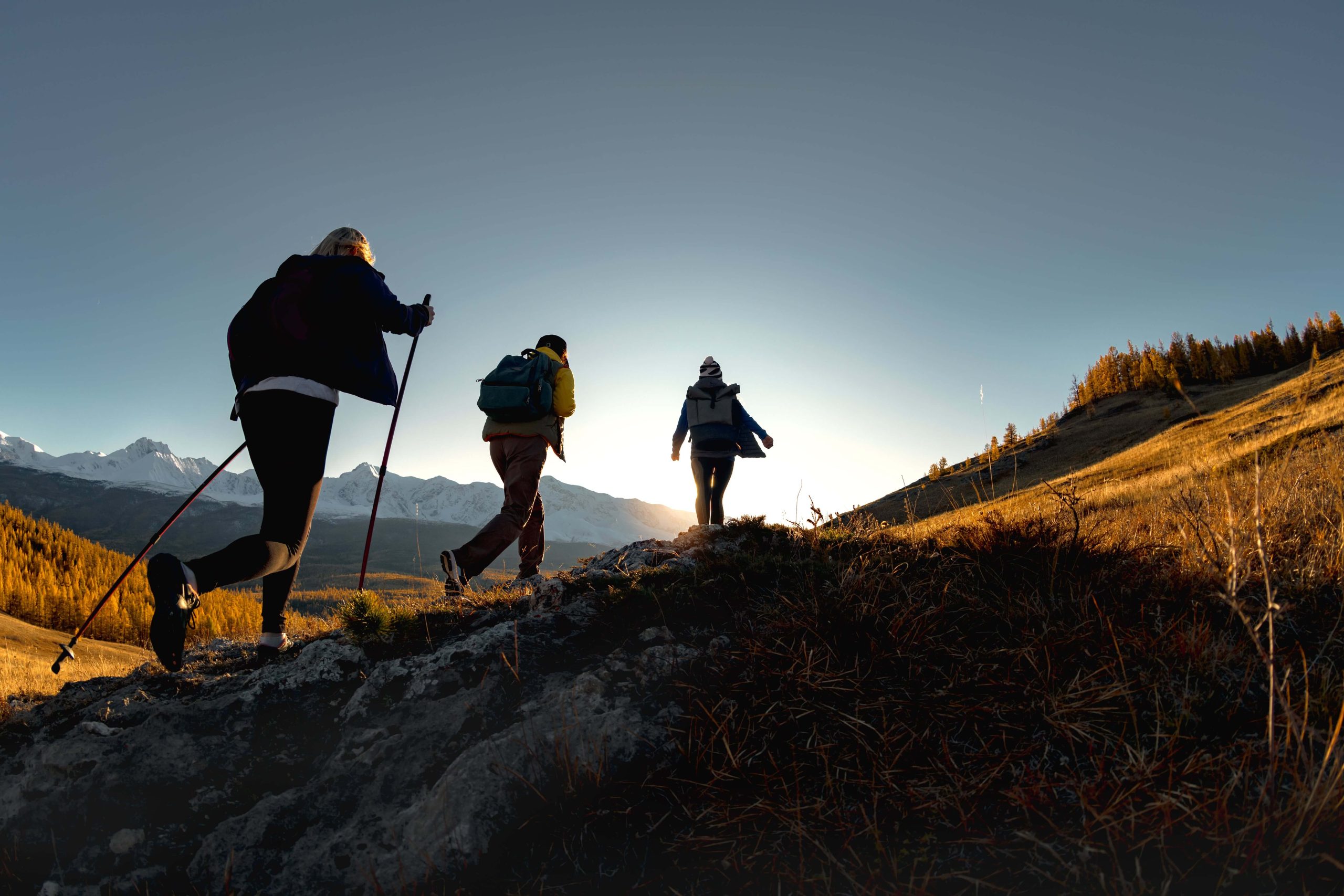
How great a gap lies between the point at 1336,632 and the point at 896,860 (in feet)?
6.96

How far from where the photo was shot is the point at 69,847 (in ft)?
7.33

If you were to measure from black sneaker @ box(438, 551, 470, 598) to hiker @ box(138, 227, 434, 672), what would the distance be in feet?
3.13

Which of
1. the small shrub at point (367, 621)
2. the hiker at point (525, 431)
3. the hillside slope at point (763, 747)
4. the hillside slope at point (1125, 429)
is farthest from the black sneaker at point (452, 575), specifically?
the hillside slope at point (1125, 429)

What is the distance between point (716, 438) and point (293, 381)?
4.87 meters

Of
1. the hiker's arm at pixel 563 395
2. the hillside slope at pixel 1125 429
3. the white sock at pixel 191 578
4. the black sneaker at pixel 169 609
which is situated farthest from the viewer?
the hillside slope at pixel 1125 429

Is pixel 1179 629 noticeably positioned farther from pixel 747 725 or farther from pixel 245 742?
pixel 245 742

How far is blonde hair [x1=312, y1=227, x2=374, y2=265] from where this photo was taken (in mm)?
3670

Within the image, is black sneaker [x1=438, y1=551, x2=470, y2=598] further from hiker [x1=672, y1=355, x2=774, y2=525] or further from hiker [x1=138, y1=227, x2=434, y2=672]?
hiker [x1=672, y1=355, x2=774, y2=525]

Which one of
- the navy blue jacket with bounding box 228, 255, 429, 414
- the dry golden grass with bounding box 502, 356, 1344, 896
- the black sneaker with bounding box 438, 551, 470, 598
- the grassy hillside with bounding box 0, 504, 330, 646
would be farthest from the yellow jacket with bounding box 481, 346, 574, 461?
the grassy hillside with bounding box 0, 504, 330, 646

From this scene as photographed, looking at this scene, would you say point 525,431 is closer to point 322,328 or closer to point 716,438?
point 322,328

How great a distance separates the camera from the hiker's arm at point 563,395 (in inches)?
206

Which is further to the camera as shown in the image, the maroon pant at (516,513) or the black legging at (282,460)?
the maroon pant at (516,513)

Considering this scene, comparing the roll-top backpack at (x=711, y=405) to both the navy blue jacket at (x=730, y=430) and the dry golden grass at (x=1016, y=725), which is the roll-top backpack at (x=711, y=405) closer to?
the navy blue jacket at (x=730, y=430)

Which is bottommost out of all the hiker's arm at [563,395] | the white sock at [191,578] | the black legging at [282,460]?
the white sock at [191,578]
